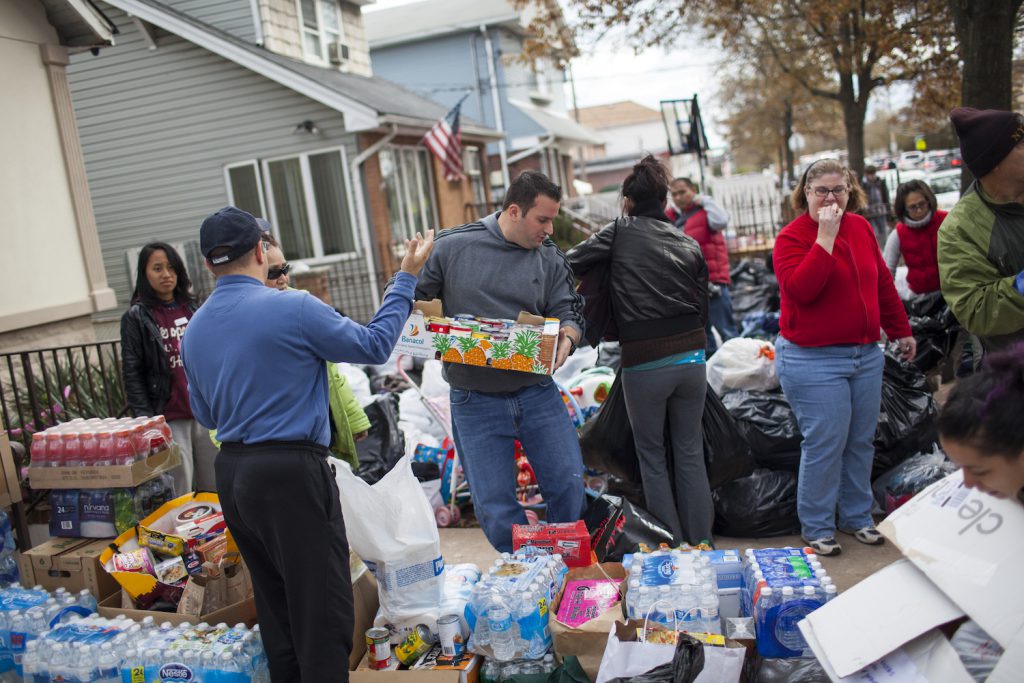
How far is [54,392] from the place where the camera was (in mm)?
6980

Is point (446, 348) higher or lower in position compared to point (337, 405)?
higher

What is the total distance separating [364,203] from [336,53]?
4.42 m

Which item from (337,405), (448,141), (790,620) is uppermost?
(448,141)

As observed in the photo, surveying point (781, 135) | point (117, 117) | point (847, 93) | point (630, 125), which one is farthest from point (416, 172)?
point (630, 125)

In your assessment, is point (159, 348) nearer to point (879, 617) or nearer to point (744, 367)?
point (744, 367)

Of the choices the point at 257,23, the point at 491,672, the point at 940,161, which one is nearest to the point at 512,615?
the point at 491,672

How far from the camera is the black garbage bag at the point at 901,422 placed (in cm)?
497

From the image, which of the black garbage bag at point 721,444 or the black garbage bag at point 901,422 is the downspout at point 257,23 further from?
the black garbage bag at point 901,422

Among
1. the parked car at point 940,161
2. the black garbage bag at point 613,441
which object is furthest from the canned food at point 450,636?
the parked car at point 940,161

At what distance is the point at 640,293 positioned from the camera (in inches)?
166

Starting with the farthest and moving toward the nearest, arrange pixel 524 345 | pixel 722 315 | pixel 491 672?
1. pixel 722 315
2. pixel 524 345
3. pixel 491 672

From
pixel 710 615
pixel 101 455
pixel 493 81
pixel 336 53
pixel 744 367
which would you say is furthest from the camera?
pixel 493 81

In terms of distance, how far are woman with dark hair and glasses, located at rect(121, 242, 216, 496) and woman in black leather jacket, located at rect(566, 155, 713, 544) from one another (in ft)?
8.25

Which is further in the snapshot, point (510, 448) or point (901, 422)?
point (901, 422)
